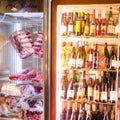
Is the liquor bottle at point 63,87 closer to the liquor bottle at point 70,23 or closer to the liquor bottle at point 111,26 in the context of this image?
the liquor bottle at point 70,23

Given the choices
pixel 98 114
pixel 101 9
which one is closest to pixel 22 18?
pixel 101 9

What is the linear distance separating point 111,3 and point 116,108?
3.44 feet

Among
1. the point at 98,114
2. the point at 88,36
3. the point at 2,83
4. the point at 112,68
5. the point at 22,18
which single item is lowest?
the point at 98,114

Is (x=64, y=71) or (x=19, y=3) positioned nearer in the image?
(x=19, y=3)

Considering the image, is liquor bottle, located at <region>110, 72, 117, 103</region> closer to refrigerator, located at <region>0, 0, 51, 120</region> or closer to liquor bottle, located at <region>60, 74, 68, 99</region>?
liquor bottle, located at <region>60, 74, 68, 99</region>

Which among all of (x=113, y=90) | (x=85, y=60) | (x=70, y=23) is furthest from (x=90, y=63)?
(x=70, y=23)

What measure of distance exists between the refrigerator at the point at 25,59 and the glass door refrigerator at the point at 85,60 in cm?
13

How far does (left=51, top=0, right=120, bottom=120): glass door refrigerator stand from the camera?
251 centimetres

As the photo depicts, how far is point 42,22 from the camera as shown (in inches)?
96.9

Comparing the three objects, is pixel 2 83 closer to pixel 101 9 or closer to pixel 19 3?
pixel 19 3

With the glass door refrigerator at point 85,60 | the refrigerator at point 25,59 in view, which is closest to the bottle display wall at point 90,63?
the glass door refrigerator at point 85,60

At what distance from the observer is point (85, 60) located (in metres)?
2.59

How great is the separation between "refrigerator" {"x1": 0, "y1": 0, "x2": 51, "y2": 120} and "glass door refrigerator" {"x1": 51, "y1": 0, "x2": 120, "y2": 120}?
0.43 feet

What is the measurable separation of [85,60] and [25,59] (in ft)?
2.04
